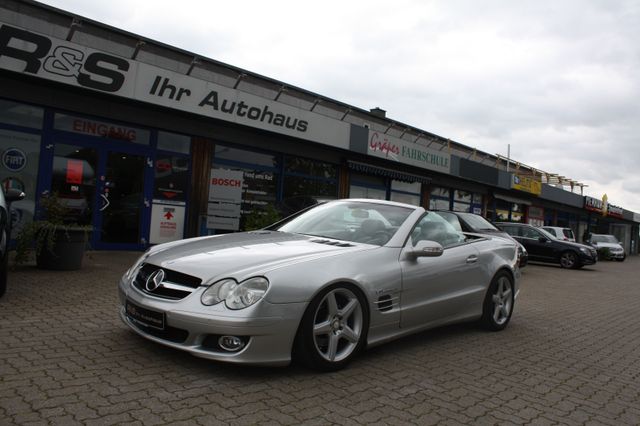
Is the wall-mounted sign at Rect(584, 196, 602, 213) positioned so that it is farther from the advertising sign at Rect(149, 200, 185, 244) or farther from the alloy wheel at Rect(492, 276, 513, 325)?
the alloy wheel at Rect(492, 276, 513, 325)

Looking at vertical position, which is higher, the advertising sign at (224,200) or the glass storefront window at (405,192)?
the glass storefront window at (405,192)

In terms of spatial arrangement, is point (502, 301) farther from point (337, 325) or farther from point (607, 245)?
point (607, 245)

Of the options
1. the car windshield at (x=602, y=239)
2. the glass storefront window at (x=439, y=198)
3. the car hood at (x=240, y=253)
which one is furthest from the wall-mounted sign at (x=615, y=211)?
the car hood at (x=240, y=253)

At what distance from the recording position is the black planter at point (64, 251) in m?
7.28

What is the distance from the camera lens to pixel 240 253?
3.75 meters

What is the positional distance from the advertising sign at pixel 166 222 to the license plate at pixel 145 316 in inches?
313

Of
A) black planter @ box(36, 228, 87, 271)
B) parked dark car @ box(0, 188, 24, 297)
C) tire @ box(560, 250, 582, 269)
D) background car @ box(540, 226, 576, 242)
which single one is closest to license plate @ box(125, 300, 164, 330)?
parked dark car @ box(0, 188, 24, 297)

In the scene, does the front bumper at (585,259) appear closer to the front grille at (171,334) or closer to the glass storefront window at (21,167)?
the glass storefront window at (21,167)

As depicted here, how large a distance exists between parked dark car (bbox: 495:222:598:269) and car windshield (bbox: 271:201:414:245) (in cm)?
1325

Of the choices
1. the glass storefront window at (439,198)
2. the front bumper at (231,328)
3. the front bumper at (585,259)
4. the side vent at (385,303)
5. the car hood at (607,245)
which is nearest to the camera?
the front bumper at (231,328)

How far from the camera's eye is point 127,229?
36.2ft

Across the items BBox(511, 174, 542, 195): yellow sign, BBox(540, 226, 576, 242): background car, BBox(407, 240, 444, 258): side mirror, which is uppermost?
BBox(511, 174, 542, 195): yellow sign

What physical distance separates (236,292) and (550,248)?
54.9ft

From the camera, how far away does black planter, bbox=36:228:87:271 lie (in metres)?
7.28
